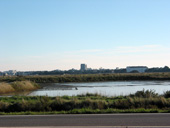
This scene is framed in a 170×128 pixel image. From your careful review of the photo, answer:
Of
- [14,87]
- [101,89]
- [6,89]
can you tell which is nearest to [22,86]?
[14,87]

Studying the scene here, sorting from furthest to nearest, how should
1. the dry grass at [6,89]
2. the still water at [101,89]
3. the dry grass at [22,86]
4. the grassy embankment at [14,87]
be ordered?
the dry grass at [22,86], the grassy embankment at [14,87], the dry grass at [6,89], the still water at [101,89]

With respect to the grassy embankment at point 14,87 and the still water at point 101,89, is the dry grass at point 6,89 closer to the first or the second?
the grassy embankment at point 14,87

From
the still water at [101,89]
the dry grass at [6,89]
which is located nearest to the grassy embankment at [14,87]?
the dry grass at [6,89]

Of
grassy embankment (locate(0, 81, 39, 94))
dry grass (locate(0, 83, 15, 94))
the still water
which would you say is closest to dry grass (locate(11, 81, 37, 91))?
grassy embankment (locate(0, 81, 39, 94))

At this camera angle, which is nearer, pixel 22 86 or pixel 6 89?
pixel 6 89

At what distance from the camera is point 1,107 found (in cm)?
1738

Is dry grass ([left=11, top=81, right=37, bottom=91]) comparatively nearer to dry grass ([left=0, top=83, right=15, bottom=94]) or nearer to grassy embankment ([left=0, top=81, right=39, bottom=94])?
grassy embankment ([left=0, top=81, right=39, bottom=94])

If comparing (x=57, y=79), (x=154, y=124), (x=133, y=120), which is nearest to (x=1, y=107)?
(x=133, y=120)

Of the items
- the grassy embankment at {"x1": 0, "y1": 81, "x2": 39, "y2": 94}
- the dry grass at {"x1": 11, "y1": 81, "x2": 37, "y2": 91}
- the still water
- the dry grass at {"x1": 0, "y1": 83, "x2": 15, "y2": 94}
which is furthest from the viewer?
the dry grass at {"x1": 11, "y1": 81, "x2": 37, "y2": 91}

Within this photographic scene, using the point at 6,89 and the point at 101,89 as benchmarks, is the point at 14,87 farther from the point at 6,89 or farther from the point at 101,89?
the point at 101,89

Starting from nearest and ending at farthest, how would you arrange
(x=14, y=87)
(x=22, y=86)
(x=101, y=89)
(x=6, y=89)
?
(x=6, y=89) < (x=101, y=89) < (x=14, y=87) < (x=22, y=86)

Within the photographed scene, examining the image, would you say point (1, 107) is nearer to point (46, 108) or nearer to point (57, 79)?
point (46, 108)

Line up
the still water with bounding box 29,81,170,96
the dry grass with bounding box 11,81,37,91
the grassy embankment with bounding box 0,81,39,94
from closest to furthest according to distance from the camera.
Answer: the still water with bounding box 29,81,170,96
the grassy embankment with bounding box 0,81,39,94
the dry grass with bounding box 11,81,37,91

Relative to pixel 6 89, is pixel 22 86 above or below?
above
